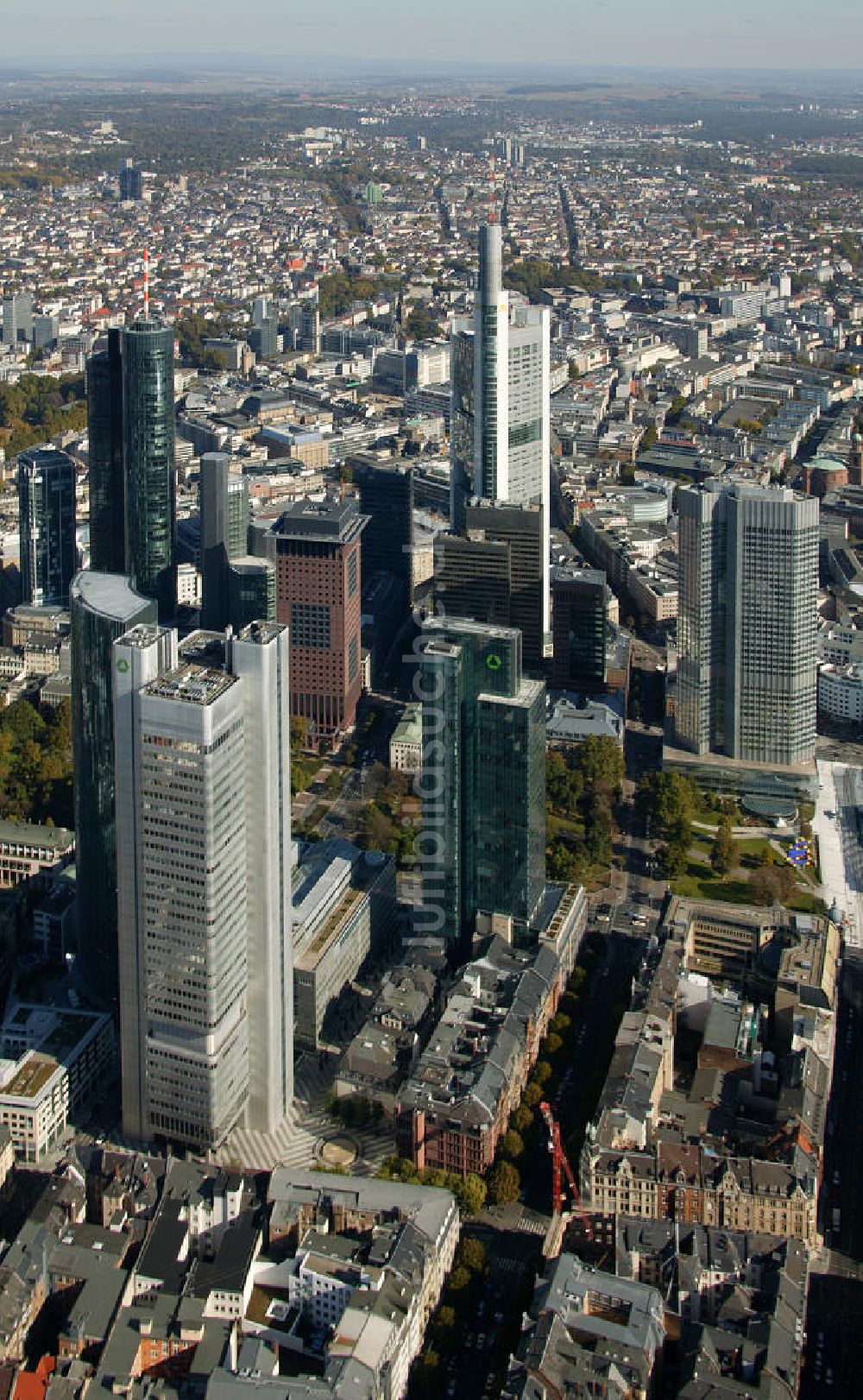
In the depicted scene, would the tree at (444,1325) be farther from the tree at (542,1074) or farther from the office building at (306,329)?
the office building at (306,329)

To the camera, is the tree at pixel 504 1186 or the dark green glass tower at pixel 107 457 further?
the dark green glass tower at pixel 107 457

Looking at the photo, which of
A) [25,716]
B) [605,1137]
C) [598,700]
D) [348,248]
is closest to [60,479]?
[25,716]

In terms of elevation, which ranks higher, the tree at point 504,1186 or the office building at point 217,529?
the office building at point 217,529

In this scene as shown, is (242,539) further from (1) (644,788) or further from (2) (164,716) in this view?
(2) (164,716)

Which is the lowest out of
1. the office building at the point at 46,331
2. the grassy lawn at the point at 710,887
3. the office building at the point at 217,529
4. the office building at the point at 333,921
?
the grassy lawn at the point at 710,887

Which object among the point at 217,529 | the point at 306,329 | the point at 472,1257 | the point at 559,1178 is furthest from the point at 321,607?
the point at 306,329

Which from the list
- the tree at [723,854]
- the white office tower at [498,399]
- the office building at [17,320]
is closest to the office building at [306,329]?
the office building at [17,320]
